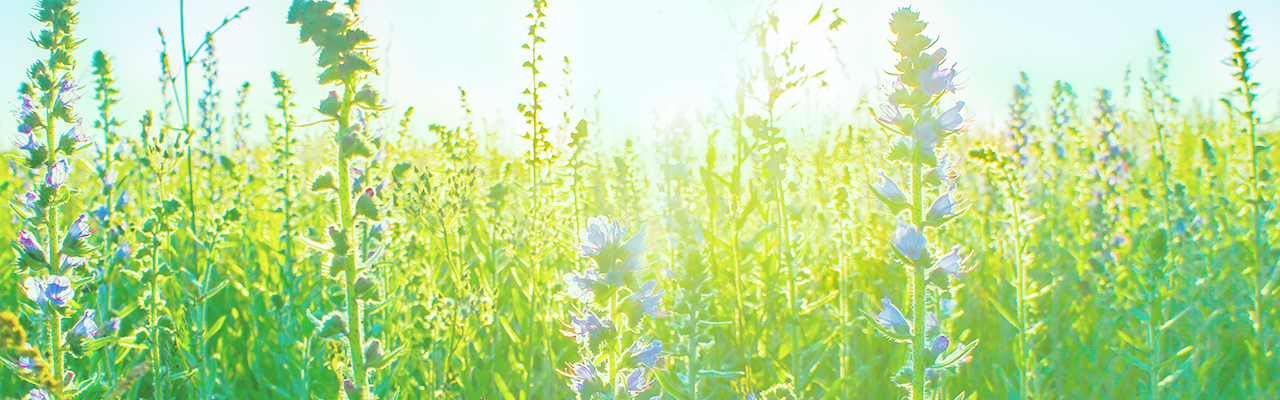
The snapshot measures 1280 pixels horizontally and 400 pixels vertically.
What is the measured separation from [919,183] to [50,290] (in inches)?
84.8

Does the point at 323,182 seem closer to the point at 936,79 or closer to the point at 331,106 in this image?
the point at 331,106

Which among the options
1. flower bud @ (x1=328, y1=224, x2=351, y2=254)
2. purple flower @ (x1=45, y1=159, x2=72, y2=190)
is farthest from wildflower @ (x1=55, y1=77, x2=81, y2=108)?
flower bud @ (x1=328, y1=224, x2=351, y2=254)

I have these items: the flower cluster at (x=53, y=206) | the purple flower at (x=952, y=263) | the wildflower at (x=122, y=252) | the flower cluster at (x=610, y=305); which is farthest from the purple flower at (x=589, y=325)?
the wildflower at (x=122, y=252)

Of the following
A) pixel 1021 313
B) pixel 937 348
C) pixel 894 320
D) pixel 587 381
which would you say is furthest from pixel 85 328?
pixel 1021 313

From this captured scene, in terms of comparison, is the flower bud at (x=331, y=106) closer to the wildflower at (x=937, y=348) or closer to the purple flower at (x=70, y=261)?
the purple flower at (x=70, y=261)

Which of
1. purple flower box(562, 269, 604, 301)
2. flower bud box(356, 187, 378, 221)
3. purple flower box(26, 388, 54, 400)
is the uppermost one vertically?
flower bud box(356, 187, 378, 221)

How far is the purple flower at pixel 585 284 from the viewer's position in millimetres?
1364

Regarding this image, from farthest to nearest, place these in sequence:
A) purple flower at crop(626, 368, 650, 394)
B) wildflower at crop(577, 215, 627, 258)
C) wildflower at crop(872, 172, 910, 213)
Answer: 1. wildflower at crop(872, 172, 910, 213)
2. purple flower at crop(626, 368, 650, 394)
3. wildflower at crop(577, 215, 627, 258)

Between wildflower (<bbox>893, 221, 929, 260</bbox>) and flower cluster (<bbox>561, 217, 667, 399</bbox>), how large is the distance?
56 cm

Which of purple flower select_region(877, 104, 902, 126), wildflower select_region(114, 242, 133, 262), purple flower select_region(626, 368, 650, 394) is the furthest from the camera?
wildflower select_region(114, 242, 133, 262)

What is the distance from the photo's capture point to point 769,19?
2434 millimetres

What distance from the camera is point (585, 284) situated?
1.37 meters

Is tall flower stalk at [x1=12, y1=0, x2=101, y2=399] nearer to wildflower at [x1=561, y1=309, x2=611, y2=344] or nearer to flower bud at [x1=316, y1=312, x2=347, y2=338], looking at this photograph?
flower bud at [x1=316, y1=312, x2=347, y2=338]

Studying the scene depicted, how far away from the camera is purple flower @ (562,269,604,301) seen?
4.48 feet
